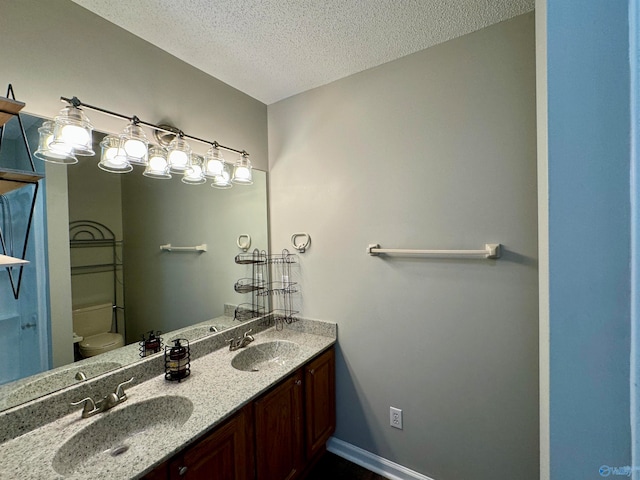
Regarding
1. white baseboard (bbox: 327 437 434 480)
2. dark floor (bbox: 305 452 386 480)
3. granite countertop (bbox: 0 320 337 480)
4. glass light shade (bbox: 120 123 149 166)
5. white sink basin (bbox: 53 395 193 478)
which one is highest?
glass light shade (bbox: 120 123 149 166)

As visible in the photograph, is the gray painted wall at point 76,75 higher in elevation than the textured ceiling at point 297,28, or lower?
lower

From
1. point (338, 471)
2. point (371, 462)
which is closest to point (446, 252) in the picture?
point (371, 462)

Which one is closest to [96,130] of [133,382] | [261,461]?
[133,382]

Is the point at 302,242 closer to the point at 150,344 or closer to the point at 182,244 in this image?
the point at 182,244

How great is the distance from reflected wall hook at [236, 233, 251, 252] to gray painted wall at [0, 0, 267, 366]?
26.0 inches

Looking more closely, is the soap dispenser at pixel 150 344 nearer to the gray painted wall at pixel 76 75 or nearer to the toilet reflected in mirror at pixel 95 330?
the toilet reflected in mirror at pixel 95 330

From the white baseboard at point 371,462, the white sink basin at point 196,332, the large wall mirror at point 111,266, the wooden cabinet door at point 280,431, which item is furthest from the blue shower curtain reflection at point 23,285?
the white baseboard at point 371,462

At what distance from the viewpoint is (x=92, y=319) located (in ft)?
4.18

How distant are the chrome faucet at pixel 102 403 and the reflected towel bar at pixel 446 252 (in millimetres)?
1425

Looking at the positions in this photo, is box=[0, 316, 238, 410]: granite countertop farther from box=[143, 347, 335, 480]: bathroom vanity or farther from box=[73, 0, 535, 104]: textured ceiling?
box=[73, 0, 535, 104]: textured ceiling

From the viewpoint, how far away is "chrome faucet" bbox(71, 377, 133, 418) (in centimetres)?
107

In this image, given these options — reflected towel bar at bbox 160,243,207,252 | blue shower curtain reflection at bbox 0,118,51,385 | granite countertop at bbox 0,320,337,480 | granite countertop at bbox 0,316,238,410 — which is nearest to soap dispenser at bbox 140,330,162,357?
granite countertop at bbox 0,316,238,410

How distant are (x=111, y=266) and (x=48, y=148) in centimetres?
58

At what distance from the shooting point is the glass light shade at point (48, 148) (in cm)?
109
